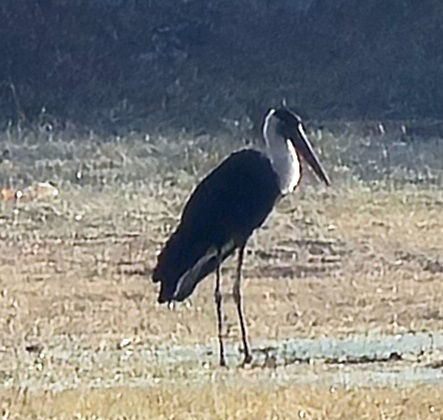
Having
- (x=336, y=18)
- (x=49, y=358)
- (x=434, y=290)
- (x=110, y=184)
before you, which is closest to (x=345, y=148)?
(x=110, y=184)

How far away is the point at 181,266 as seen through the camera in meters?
8.98

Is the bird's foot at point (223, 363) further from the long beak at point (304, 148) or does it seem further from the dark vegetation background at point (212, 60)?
the dark vegetation background at point (212, 60)

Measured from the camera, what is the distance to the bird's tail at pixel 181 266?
8953 mm

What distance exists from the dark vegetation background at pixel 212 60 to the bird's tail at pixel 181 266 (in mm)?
12533

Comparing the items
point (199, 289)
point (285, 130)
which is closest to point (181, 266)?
point (285, 130)

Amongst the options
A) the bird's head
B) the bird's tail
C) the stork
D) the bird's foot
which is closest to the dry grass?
the bird's foot

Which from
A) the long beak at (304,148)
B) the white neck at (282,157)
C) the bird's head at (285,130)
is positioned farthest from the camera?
the long beak at (304,148)

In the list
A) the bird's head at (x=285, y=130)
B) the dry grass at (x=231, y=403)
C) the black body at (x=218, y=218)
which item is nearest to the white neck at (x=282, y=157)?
the bird's head at (x=285, y=130)

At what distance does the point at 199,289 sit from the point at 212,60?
14.0 meters

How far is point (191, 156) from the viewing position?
19.2m

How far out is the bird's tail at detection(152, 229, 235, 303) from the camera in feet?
29.4

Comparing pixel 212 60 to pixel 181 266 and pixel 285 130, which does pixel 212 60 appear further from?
pixel 181 266

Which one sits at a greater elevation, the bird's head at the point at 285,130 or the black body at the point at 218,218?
the bird's head at the point at 285,130

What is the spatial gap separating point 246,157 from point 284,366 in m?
1.54
